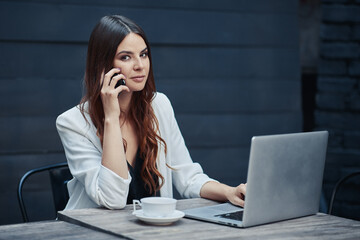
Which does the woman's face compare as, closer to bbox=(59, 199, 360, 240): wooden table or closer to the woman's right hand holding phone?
the woman's right hand holding phone

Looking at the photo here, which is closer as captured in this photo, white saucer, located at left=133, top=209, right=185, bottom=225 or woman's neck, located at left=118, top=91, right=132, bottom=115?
white saucer, located at left=133, top=209, right=185, bottom=225

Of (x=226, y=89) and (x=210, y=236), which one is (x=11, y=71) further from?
(x=210, y=236)

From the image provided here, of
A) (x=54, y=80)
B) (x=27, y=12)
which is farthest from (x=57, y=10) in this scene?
(x=54, y=80)

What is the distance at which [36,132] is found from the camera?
10.6 ft

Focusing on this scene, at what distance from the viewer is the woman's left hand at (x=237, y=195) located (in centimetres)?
194

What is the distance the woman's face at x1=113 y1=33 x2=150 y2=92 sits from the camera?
2.14m

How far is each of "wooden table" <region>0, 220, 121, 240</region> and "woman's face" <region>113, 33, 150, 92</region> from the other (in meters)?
0.66

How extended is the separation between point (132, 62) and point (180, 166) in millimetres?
498

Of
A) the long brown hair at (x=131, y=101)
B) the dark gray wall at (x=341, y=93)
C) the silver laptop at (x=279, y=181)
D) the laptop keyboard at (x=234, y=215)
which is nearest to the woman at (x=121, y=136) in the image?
the long brown hair at (x=131, y=101)

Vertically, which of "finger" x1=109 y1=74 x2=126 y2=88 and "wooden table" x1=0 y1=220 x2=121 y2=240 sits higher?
"finger" x1=109 y1=74 x2=126 y2=88

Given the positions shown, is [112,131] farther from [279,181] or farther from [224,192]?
[279,181]

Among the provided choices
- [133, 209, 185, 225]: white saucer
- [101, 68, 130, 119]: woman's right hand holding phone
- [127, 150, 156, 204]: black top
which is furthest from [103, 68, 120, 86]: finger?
[133, 209, 185, 225]: white saucer

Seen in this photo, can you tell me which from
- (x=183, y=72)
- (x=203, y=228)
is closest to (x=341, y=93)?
(x=183, y=72)

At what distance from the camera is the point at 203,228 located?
1.63m
